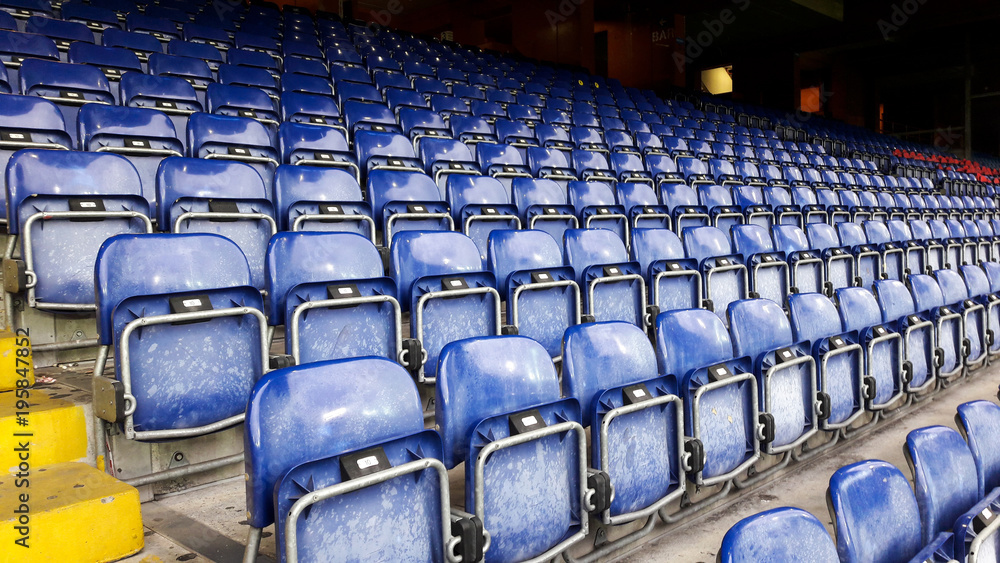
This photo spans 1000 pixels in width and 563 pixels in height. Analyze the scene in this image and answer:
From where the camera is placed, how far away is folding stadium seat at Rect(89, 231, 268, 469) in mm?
1039

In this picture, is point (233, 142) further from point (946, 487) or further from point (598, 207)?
point (946, 487)

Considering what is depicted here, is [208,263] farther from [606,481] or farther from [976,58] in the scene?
[976,58]

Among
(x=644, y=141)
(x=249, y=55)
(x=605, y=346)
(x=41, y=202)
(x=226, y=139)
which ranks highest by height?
(x=249, y=55)

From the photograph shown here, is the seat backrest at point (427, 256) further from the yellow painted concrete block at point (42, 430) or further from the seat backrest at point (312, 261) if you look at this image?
the yellow painted concrete block at point (42, 430)

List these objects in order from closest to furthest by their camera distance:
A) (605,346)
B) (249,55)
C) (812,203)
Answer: (605,346) → (249,55) → (812,203)

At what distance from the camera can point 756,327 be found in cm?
161

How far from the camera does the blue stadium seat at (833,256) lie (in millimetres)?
2647

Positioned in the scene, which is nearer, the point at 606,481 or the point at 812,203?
the point at 606,481

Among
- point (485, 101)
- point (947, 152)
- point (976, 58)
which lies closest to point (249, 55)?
point (485, 101)

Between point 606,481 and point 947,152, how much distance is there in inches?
453

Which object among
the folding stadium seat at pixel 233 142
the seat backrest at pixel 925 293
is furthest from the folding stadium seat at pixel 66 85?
the seat backrest at pixel 925 293

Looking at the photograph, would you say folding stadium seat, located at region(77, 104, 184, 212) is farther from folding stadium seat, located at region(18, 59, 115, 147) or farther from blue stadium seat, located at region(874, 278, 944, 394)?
blue stadium seat, located at region(874, 278, 944, 394)

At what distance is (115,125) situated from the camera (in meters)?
1.89

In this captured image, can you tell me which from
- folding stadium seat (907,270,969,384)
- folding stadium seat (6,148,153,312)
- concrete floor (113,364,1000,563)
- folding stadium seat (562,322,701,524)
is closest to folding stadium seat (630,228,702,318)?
concrete floor (113,364,1000,563)
